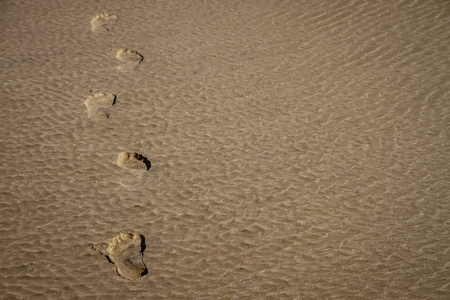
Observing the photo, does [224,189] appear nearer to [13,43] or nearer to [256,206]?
[256,206]

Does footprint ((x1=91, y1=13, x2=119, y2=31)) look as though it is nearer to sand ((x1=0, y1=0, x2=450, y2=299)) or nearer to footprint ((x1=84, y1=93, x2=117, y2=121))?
sand ((x1=0, y1=0, x2=450, y2=299))

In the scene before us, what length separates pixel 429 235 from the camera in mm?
2215

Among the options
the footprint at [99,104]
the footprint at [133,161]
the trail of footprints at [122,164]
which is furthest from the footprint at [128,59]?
the footprint at [133,161]

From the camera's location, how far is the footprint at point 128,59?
127 inches

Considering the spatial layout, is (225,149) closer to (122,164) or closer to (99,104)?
(122,164)

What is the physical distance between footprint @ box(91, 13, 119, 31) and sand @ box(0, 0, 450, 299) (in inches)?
0.7

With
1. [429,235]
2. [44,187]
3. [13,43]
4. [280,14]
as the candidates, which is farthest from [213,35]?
[429,235]

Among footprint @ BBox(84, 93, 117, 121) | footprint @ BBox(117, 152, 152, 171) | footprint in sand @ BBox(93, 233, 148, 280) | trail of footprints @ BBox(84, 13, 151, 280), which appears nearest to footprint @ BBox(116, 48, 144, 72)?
trail of footprints @ BBox(84, 13, 151, 280)

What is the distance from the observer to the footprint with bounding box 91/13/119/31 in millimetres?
3578

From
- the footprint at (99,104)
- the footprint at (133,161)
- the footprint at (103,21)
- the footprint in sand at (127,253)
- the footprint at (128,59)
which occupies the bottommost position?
the footprint in sand at (127,253)

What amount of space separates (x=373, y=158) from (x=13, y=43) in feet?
9.46

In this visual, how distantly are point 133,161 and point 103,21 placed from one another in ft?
5.52

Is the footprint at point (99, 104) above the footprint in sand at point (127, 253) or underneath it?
above

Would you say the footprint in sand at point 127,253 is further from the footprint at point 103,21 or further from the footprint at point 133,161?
the footprint at point 103,21
